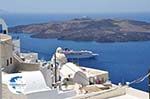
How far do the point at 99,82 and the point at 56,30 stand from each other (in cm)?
8835

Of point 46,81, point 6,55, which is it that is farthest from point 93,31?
point 6,55

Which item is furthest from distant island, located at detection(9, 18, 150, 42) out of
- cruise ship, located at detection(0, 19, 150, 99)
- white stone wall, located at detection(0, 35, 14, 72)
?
white stone wall, located at detection(0, 35, 14, 72)

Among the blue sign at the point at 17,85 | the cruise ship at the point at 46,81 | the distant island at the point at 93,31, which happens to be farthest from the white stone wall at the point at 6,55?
the distant island at the point at 93,31

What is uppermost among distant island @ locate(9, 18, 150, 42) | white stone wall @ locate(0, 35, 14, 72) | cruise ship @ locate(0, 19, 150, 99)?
white stone wall @ locate(0, 35, 14, 72)

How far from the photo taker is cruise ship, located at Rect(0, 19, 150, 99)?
13.4m

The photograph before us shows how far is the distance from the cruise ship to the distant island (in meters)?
70.1

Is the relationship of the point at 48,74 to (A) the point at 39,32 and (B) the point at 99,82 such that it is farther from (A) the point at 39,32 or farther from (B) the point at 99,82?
(A) the point at 39,32

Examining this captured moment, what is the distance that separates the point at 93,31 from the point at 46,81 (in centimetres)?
8921

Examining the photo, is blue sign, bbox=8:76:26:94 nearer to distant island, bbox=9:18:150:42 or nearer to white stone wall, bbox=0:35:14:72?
white stone wall, bbox=0:35:14:72

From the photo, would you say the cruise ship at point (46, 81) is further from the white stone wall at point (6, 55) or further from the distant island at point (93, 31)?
the distant island at point (93, 31)

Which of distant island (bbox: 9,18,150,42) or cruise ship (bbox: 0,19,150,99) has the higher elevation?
cruise ship (bbox: 0,19,150,99)

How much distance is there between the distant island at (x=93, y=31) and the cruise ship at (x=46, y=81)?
70065 mm

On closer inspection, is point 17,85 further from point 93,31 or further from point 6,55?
point 93,31

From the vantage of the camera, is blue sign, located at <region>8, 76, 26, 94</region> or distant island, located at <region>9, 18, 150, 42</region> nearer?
blue sign, located at <region>8, 76, 26, 94</region>
